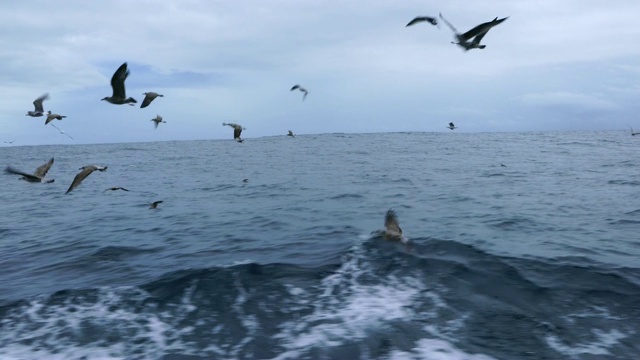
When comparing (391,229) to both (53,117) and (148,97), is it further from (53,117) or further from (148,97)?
(53,117)

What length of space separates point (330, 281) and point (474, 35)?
201 inches

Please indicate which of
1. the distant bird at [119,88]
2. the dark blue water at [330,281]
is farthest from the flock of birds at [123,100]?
the dark blue water at [330,281]

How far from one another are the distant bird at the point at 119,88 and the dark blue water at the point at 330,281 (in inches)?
144

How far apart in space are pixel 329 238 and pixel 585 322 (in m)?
6.55

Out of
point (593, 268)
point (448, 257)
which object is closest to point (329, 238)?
point (448, 257)

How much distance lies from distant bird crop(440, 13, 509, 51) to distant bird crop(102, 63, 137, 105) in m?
6.31

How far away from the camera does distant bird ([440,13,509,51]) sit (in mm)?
7738

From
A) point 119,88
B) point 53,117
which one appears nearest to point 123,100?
point 119,88

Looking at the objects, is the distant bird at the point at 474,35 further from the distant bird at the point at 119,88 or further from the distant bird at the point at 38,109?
the distant bird at the point at 38,109

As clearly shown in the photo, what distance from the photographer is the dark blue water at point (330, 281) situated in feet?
23.9

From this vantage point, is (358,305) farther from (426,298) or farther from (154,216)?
(154,216)

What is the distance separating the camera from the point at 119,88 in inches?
411

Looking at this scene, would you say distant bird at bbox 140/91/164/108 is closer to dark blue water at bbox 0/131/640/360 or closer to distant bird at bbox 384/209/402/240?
dark blue water at bbox 0/131/640/360

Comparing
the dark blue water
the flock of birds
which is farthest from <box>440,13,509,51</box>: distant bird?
the dark blue water
